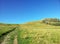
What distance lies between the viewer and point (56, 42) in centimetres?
2525

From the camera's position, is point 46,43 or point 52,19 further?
point 52,19

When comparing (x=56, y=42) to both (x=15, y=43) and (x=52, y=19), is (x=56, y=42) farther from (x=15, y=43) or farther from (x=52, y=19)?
(x=52, y=19)

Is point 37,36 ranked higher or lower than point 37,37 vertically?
higher

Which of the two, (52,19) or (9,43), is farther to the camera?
(52,19)

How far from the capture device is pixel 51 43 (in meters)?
24.4

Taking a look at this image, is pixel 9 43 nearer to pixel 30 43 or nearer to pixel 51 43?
pixel 30 43

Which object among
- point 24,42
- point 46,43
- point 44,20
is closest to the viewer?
point 46,43

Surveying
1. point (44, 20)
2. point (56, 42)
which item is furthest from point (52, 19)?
point (56, 42)

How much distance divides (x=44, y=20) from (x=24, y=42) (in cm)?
6304

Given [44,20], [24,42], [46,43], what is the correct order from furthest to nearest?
[44,20] < [24,42] < [46,43]

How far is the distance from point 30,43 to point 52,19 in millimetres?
69216

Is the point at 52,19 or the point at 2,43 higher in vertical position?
the point at 52,19

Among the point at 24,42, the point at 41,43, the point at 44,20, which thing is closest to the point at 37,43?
the point at 41,43

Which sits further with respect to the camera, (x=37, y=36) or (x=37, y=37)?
(x=37, y=36)
